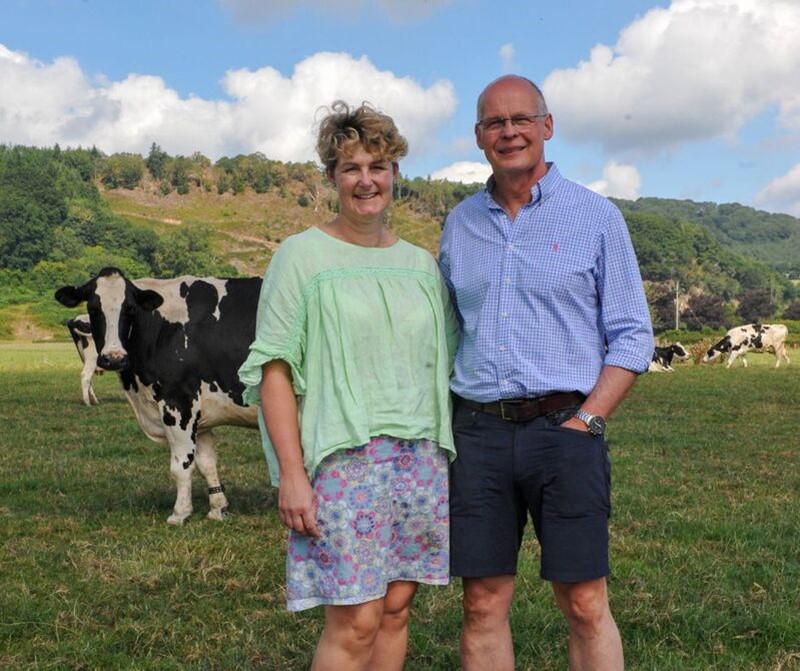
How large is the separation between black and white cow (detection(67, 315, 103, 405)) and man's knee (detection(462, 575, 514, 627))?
14.9m

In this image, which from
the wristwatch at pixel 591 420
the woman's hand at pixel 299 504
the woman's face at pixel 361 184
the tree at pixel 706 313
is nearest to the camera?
the woman's hand at pixel 299 504

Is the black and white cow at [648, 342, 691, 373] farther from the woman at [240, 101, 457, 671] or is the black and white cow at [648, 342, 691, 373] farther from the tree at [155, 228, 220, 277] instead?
the tree at [155, 228, 220, 277]

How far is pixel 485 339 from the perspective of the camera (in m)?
3.65

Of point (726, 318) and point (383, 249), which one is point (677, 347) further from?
point (726, 318)

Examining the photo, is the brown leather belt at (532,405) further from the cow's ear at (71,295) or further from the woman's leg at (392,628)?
the cow's ear at (71,295)

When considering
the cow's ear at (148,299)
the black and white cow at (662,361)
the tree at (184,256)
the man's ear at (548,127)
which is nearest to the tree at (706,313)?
the tree at (184,256)

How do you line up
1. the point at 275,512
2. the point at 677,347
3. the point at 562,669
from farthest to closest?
the point at 677,347 < the point at 275,512 < the point at 562,669

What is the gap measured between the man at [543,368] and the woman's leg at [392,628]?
258 mm

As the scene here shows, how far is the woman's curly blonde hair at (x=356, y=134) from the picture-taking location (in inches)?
132

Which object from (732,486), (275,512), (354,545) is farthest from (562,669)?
(732,486)

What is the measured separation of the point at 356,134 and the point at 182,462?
577 cm

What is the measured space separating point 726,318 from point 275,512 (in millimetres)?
97154

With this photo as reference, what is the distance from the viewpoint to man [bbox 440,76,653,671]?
358 cm

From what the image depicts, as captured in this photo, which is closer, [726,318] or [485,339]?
[485,339]
